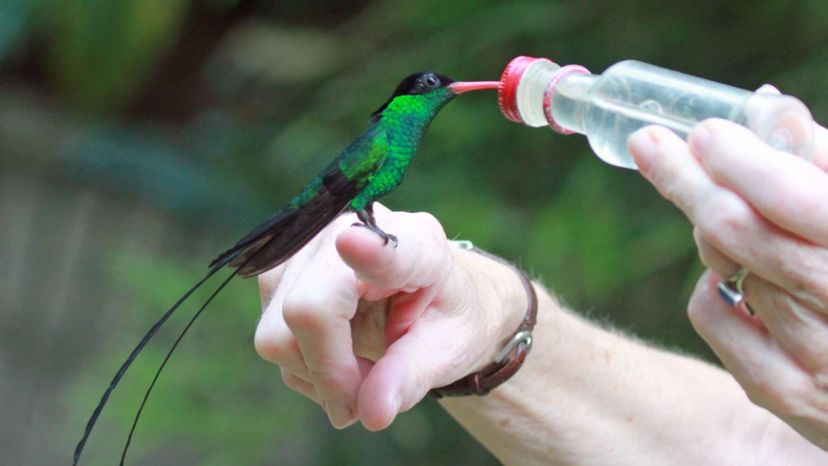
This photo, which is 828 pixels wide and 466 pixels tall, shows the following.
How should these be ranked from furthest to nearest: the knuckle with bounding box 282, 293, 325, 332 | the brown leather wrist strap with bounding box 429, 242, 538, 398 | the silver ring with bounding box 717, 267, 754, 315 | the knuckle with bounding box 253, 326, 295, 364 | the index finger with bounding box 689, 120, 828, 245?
the brown leather wrist strap with bounding box 429, 242, 538, 398
the knuckle with bounding box 253, 326, 295, 364
the knuckle with bounding box 282, 293, 325, 332
the silver ring with bounding box 717, 267, 754, 315
the index finger with bounding box 689, 120, 828, 245

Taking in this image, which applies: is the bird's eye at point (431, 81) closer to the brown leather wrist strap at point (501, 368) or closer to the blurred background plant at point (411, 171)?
the brown leather wrist strap at point (501, 368)

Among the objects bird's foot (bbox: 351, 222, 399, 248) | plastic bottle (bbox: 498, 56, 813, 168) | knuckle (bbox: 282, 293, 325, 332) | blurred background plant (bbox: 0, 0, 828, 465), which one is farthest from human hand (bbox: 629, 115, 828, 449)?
blurred background plant (bbox: 0, 0, 828, 465)

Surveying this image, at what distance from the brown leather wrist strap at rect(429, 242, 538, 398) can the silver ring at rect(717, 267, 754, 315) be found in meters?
0.54

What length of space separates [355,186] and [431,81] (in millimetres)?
189

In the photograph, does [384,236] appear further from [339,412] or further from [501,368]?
[501,368]

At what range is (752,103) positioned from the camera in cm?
121

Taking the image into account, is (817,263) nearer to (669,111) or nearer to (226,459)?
(669,111)

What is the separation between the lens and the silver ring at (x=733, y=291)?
1.23 metres

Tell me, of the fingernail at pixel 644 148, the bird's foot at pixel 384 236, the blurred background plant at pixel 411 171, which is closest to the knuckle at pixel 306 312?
the bird's foot at pixel 384 236

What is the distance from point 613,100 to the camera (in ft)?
4.46

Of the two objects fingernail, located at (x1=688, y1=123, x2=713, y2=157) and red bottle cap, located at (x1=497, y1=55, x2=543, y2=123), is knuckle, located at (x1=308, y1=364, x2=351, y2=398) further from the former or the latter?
fingernail, located at (x1=688, y1=123, x2=713, y2=157)

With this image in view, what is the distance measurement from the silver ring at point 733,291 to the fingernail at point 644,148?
7.4 inches

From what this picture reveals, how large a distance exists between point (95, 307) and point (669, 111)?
386 centimetres

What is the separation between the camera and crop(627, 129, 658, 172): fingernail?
112cm
